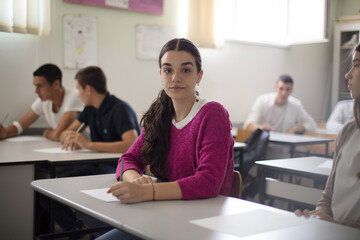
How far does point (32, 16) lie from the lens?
11.8 ft

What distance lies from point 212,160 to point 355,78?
21.6 inches

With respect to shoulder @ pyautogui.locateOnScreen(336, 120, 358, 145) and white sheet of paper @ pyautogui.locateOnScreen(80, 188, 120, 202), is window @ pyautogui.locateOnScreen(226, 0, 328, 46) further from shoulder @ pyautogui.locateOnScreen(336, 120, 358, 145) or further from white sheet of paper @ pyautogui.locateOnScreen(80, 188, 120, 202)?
white sheet of paper @ pyautogui.locateOnScreen(80, 188, 120, 202)

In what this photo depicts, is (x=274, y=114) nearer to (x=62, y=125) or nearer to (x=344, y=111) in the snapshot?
(x=62, y=125)

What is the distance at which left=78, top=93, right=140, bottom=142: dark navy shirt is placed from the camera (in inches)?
109

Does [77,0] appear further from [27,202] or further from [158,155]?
[158,155]

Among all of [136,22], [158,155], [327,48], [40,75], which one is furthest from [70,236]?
[136,22]

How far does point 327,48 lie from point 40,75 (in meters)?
2.49

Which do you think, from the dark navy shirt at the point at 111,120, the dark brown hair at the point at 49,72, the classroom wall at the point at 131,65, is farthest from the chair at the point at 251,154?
the dark brown hair at the point at 49,72

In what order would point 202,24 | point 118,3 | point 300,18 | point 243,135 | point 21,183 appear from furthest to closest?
point 202,24 → point 118,3 → point 243,135 → point 21,183 → point 300,18

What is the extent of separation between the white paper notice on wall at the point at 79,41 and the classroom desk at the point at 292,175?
2.19m

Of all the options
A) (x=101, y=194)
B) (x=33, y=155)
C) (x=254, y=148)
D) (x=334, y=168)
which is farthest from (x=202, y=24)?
(x=334, y=168)

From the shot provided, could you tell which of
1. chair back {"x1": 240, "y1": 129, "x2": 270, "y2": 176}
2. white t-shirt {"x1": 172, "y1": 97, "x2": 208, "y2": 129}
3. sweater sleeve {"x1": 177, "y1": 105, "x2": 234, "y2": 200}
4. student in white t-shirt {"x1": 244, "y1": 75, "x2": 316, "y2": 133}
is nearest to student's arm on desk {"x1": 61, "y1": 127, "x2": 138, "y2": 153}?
chair back {"x1": 240, "y1": 129, "x2": 270, "y2": 176}

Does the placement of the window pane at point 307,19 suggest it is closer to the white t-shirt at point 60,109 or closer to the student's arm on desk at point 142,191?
the student's arm on desk at point 142,191

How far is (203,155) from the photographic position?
1513 millimetres
